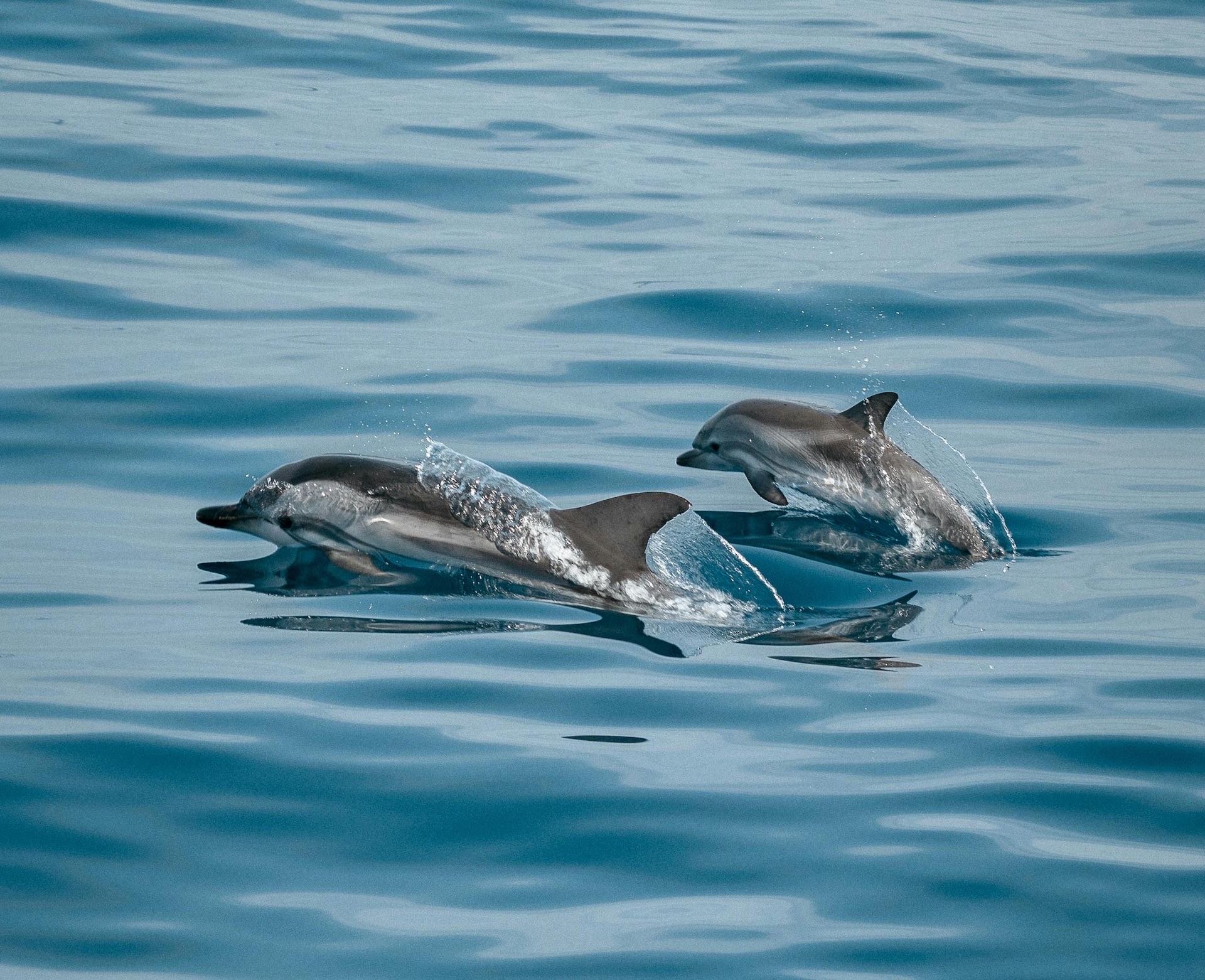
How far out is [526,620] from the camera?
23.3 feet

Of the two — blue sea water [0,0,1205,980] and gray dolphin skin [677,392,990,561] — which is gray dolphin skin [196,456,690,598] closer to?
blue sea water [0,0,1205,980]

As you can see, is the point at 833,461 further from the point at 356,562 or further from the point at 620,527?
the point at 356,562

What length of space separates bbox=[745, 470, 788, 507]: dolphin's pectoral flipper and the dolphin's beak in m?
2.72

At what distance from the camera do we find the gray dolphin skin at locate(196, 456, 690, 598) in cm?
755

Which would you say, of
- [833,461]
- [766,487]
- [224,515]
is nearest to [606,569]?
[224,515]

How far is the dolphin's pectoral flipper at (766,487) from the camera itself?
369 inches

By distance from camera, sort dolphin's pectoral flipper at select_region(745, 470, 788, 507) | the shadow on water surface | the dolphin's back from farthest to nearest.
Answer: dolphin's pectoral flipper at select_region(745, 470, 788, 507)
the dolphin's back
the shadow on water surface

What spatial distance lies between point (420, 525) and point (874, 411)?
2764mm

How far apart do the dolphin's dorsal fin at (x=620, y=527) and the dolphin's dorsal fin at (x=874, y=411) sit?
2.08 m

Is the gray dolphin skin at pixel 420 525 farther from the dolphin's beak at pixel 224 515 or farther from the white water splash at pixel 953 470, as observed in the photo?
the white water splash at pixel 953 470

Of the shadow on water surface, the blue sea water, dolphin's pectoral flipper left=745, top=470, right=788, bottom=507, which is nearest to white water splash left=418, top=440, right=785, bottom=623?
the shadow on water surface

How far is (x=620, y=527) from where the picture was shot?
7605mm

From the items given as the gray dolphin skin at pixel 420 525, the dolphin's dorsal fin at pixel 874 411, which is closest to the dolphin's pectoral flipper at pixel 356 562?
the gray dolphin skin at pixel 420 525

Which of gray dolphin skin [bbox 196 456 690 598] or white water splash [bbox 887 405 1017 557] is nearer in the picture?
gray dolphin skin [bbox 196 456 690 598]
